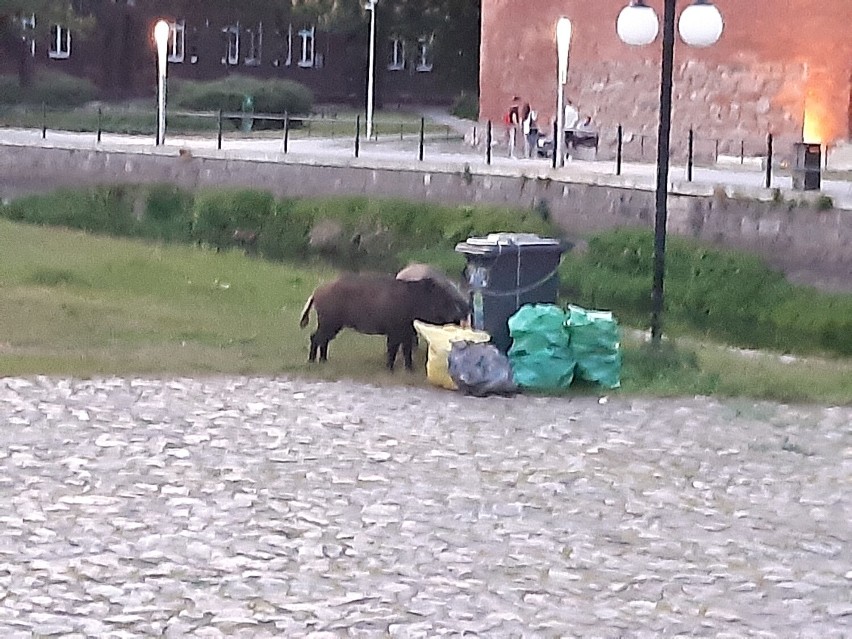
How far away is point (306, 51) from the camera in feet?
218

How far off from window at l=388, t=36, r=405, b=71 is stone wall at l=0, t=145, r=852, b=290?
3419 cm

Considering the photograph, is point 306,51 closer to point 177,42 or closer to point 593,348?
point 177,42

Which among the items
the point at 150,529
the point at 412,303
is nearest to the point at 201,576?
the point at 150,529

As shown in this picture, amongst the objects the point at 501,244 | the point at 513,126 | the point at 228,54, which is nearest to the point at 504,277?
the point at 501,244

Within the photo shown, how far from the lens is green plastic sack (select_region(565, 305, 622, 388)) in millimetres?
13961

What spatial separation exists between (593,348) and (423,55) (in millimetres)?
52505

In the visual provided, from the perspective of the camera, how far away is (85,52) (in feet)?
197

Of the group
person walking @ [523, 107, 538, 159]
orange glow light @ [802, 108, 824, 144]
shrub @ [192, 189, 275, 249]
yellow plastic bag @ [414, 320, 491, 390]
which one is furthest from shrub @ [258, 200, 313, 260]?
yellow plastic bag @ [414, 320, 491, 390]

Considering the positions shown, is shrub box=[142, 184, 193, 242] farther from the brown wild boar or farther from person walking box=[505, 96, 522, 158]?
the brown wild boar

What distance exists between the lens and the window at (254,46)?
215 feet

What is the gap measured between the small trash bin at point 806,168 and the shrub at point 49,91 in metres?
32.7

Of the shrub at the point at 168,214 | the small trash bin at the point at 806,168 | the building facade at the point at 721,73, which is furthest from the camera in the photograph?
the building facade at the point at 721,73

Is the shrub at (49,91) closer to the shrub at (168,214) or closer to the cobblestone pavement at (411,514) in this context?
the shrub at (168,214)

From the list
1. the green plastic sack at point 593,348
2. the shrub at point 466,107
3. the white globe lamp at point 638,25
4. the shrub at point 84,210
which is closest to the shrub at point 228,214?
the shrub at point 84,210
